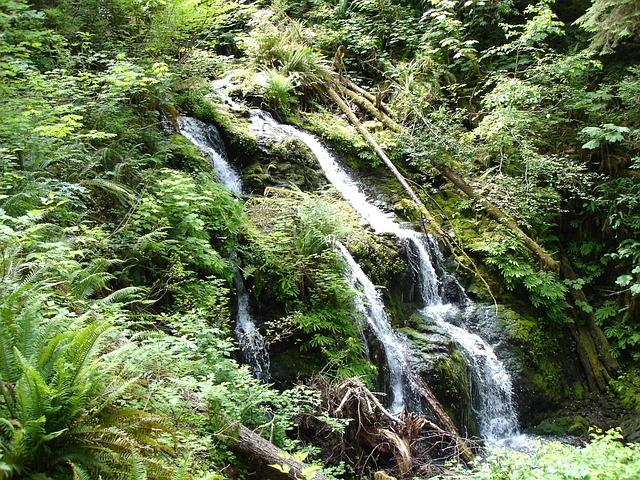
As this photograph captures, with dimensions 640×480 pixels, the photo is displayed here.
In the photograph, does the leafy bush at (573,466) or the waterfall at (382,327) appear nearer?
the leafy bush at (573,466)

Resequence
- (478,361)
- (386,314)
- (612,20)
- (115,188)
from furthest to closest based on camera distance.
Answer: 1. (612,20)
2. (478,361)
3. (386,314)
4. (115,188)

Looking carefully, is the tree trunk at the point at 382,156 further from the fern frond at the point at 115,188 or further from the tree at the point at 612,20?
the fern frond at the point at 115,188

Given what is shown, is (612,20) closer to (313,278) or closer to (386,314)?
(386,314)

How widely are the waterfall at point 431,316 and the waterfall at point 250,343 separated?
69.1 inches

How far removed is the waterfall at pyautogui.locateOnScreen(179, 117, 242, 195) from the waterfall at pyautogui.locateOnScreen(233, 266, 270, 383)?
255 centimetres

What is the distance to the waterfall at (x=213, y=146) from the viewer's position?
26.6 feet

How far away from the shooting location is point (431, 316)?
8.05 m

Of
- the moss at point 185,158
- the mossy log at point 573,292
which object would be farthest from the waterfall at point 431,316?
the moss at point 185,158

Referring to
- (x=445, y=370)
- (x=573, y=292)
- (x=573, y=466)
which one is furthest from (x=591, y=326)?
(x=573, y=466)

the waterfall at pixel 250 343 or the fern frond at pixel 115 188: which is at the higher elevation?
the fern frond at pixel 115 188

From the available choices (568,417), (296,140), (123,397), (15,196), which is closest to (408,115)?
(296,140)

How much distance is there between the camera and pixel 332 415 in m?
4.84

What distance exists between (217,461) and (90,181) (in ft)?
11.6

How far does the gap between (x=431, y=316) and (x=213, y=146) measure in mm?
5088
